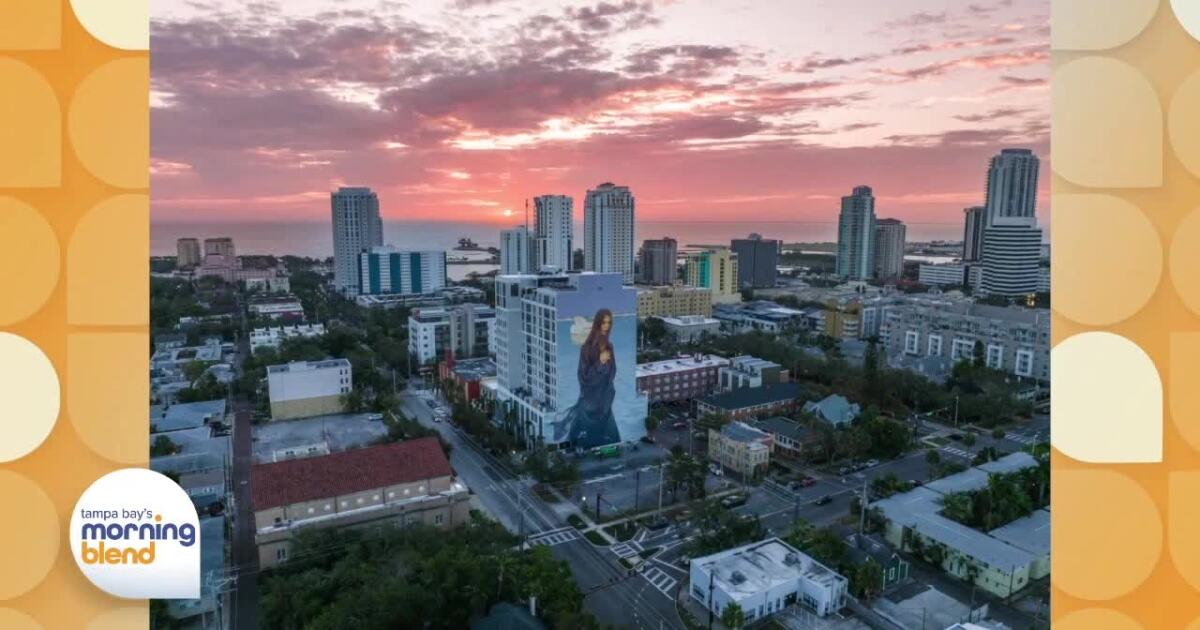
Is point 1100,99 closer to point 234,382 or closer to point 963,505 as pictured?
point 963,505

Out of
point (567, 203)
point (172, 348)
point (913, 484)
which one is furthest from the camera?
point (567, 203)

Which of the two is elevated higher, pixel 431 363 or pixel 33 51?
pixel 33 51

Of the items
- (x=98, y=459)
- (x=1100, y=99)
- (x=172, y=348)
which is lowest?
(x=172, y=348)

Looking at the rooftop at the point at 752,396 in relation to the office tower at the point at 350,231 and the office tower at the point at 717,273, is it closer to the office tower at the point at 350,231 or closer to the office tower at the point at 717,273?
the office tower at the point at 717,273

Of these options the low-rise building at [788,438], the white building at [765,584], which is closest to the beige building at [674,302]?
the low-rise building at [788,438]

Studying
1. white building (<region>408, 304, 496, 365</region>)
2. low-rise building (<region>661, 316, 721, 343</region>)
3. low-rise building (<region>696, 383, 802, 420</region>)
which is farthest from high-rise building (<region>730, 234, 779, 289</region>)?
low-rise building (<region>696, 383, 802, 420</region>)

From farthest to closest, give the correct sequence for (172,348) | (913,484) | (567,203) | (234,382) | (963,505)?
(567,203) < (172,348) < (234,382) < (913,484) < (963,505)

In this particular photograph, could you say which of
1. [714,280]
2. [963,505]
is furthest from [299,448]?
[714,280]

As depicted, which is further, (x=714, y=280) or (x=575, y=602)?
(x=714, y=280)
